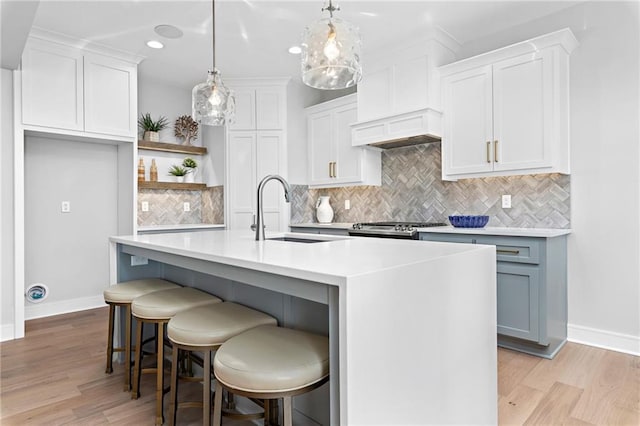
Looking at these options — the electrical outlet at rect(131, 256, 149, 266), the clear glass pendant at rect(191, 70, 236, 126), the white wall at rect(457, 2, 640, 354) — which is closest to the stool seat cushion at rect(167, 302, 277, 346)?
the electrical outlet at rect(131, 256, 149, 266)

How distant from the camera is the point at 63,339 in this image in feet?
10.4

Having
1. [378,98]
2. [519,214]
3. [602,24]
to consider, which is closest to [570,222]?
[519,214]

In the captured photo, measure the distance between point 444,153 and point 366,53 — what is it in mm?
1336

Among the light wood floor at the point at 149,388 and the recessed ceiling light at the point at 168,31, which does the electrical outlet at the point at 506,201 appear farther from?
the recessed ceiling light at the point at 168,31

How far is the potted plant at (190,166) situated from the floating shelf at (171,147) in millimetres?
117

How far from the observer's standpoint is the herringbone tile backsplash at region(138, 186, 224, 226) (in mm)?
4719

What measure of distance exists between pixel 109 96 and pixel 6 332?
237 centimetres

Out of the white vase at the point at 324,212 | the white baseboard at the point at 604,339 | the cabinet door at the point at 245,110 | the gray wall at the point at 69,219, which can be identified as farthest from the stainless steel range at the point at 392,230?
the gray wall at the point at 69,219

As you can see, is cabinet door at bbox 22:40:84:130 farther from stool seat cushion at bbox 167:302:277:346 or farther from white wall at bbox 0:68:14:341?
stool seat cushion at bbox 167:302:277:346

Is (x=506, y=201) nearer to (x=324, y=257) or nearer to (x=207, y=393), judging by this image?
(x=324, y=257)

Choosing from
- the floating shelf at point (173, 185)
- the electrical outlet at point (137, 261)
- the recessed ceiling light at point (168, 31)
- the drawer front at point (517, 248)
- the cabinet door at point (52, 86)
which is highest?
the recessed ceiling light at point (168, 31)

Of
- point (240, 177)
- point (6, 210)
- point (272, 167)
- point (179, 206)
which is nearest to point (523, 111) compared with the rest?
point (272, 167)

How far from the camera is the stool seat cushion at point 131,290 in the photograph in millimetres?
2316

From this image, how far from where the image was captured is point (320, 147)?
4812mm
